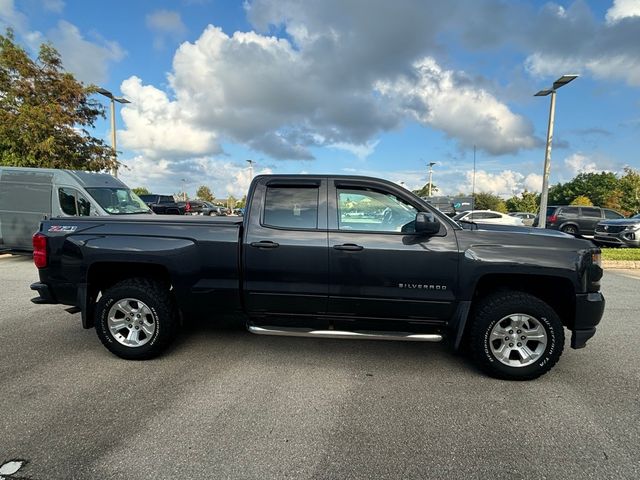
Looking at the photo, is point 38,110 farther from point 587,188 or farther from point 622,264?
point 587,188

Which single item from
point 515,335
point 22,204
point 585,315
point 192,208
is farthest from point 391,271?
point 192,208

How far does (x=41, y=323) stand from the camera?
4.97m

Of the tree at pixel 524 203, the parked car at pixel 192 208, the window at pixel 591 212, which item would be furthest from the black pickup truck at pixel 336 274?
the tree at pixel 524 203

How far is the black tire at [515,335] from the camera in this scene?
343cm

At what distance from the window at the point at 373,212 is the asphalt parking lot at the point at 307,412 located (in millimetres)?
1368

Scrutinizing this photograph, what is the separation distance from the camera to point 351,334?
3.57 m

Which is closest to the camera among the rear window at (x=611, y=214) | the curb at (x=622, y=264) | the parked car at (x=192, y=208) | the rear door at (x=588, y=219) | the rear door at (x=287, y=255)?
the rear door at (x=287, y=255)

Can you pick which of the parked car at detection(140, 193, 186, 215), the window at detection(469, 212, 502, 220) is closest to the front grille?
the window at detection(469, 212, 502, 220)

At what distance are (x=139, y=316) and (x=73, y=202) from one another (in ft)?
22.7

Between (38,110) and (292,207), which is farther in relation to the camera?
(38,110)

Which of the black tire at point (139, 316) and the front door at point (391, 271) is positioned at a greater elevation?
the front door at point (391, 271)

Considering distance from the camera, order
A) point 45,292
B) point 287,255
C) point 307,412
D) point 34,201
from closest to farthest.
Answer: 1. point 307,412
2. point 287,255
3. point 45,292
4. point 34,201

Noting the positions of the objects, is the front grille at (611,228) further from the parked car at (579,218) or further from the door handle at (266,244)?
the door handle at (266,244)

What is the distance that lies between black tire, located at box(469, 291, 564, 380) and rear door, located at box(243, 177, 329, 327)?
4.72ft
